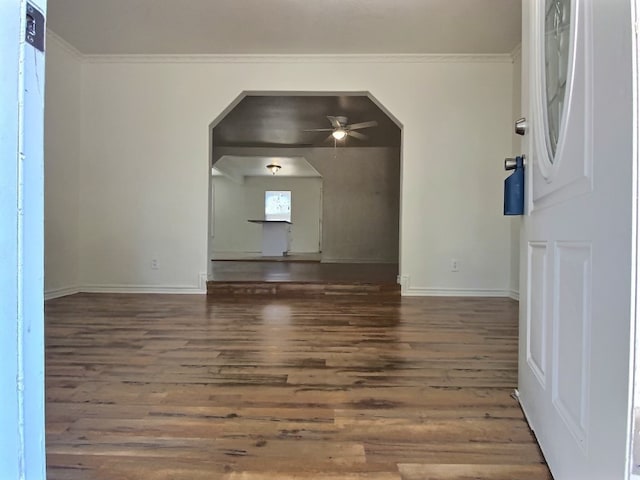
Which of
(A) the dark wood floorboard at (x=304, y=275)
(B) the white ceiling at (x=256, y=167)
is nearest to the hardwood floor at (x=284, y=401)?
(A) the dark wood floorboard at (x=304, y=275)

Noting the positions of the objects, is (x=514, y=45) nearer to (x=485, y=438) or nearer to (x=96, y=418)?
(x=485, y=438)

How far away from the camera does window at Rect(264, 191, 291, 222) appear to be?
12.5 m

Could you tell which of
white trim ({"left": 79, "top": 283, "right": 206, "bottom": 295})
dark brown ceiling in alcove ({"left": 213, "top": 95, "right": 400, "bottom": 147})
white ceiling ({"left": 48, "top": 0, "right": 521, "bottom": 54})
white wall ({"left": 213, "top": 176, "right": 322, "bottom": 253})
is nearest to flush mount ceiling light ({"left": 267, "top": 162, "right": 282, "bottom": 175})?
dark brown ceiling in alcove ({"left": 213, "top": 95, "right": 400, "bottom": 147})

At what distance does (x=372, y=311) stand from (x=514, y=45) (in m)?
3.07

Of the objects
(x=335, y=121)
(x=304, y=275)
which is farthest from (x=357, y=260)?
(x=335, y=121)

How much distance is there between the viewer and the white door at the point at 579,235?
65 centimetres

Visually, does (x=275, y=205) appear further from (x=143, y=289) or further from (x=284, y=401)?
(x=284, y=401)

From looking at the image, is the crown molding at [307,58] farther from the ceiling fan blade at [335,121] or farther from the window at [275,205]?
the window at [275,205]

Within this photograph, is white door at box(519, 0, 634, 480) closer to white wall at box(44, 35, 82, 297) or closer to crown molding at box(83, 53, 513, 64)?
crown molding at box(83, 53, 513, 64)

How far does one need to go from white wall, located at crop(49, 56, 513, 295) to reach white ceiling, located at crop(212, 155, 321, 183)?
16.2 ft

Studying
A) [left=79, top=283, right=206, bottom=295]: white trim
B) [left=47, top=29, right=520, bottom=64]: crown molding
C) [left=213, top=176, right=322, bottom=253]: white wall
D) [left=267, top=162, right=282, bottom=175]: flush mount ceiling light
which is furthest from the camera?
[left=213, top=176, right=322, bottom=253]: white wall

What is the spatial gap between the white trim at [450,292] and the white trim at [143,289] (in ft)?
7.61

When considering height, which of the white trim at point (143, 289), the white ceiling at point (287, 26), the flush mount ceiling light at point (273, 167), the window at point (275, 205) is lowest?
the white trim at point (143, 289)

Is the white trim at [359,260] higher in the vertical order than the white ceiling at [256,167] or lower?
lower
